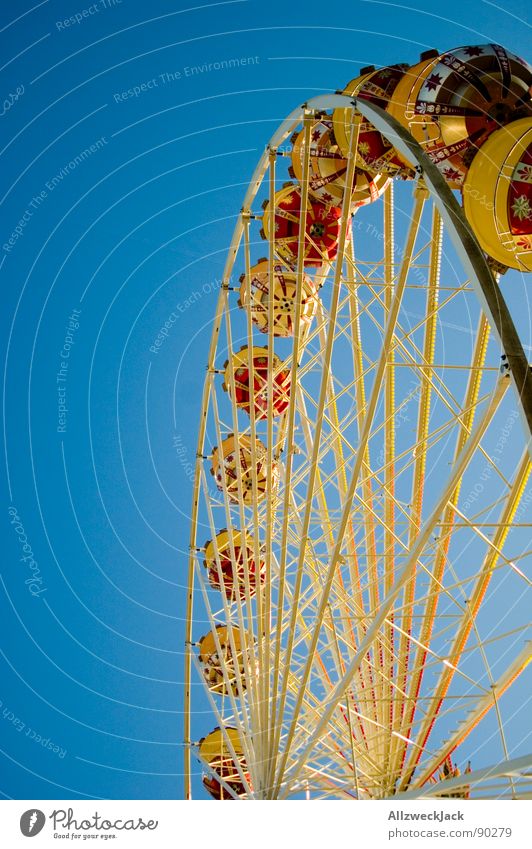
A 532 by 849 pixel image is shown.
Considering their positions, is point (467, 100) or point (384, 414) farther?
point (384, 414)

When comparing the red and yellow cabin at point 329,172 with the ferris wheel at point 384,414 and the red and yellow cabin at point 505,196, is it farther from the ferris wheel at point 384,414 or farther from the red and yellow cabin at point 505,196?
the red and yellow cabin at point 505,196

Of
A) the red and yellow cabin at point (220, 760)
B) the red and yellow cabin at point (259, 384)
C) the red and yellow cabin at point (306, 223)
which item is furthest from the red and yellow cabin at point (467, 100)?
the red and yellow cabin at point (220, 760)

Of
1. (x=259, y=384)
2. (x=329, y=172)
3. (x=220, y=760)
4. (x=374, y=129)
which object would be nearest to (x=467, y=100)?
(x=374, y=129)

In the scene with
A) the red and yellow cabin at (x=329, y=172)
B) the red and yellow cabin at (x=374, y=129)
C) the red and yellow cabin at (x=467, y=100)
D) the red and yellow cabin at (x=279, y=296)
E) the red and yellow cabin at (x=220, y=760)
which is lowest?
the red and yellow cabin at (x=220, y=760)

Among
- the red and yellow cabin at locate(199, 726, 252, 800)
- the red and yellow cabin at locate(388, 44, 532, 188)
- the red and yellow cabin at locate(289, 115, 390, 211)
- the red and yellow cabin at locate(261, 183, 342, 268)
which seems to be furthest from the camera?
the red and yellow cabin at locate(199, 726, 252, 800)

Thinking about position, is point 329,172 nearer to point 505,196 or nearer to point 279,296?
point 279,296

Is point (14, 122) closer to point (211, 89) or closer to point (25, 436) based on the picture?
point (211, 89)

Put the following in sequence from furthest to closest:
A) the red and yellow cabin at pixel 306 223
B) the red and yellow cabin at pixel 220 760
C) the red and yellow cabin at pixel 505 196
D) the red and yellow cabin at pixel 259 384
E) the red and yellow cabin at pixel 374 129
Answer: the red and yellow cabin at pixel 220 760 → the red and yellow cabin at pixel 259 384 → the red and yellow cabin at pixel 306 223 → the red and yellow cabin at pixel 374 129 → the red and yellow cabin at pixel 505 196

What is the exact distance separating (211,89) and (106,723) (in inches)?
835

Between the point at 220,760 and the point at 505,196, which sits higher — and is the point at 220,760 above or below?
below

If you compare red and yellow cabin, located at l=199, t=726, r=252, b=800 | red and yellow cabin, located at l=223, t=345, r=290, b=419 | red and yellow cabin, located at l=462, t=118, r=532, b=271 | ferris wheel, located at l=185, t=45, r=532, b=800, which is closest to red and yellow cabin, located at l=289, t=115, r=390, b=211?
ferris wheel, located at l=185, t=45, r=532, b=800

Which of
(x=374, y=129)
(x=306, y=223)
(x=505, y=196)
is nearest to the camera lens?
(x=505, y=196)

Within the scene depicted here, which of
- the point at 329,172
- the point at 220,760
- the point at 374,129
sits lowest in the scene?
the point at 220,760

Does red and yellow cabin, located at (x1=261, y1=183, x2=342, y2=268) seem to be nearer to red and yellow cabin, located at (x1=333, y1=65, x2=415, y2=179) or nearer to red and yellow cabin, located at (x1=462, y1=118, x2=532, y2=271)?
red and yellow cabin, located at (x1=333, y1=65, x2=415, y2=179)
